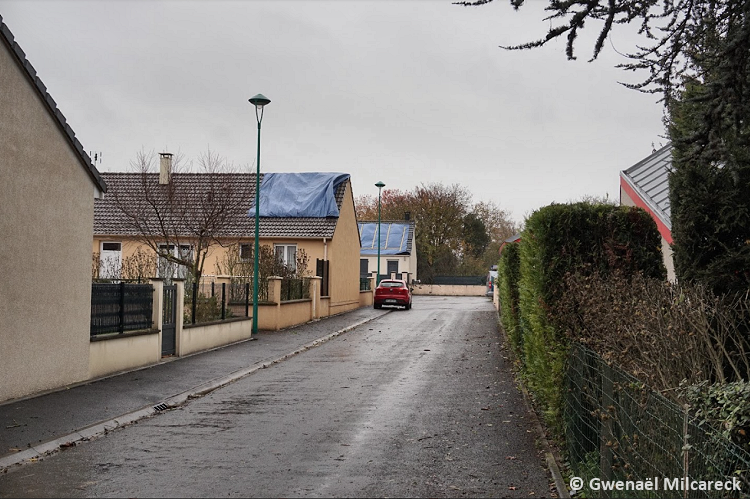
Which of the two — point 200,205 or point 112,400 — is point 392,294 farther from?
point 112,400

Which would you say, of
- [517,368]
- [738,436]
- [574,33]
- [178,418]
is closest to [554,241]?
[574,33]

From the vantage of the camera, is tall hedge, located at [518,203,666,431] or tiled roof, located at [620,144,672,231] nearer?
tall hedge, located at [518,203,666,431]

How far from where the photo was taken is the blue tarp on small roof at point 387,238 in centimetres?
7100

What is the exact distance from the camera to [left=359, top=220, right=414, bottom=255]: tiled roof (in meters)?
71.0

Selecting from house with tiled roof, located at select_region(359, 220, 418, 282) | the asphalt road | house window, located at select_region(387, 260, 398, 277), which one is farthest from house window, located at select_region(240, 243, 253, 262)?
house window, located at select_region(387, 260, 398, 277)

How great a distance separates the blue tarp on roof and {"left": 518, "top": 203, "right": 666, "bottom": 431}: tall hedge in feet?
96.8

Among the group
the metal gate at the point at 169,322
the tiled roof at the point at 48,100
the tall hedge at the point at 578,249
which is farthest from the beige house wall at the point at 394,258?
the tall hedge at the point at 578,249

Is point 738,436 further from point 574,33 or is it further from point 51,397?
point 51,397

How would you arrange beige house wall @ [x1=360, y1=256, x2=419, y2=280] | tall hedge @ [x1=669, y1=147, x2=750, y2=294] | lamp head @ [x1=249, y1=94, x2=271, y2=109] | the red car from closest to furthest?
1. tall hedge @ [x1=669, y1=147, x2=750, y2=294]
2. lamp head @ [x1=249, y1=94, x2=271, y2=109]
3. the red car
4. beige house wall @ [x1=360, y1=256, x2=419, y2=280]

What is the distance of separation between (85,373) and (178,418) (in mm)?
3723

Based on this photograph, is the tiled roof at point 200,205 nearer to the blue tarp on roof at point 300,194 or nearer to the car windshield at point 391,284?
the blue tarp on roof at point 300,194

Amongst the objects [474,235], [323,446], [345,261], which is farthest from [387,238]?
[323,446]

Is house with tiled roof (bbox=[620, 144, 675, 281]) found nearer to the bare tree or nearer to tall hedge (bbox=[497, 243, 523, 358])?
tall hedge (bbox=[497, 243, 523, 358])

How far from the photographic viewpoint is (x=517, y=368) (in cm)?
1655
